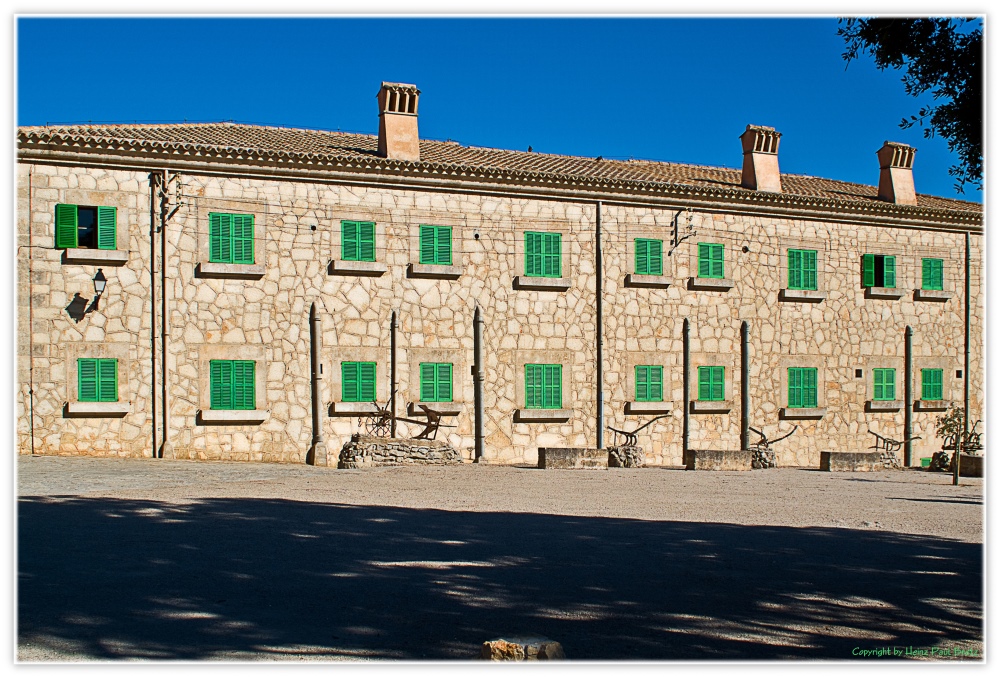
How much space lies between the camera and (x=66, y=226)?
1798cm

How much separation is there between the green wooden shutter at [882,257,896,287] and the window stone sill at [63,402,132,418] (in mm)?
18406

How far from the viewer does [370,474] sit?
16.0 metres

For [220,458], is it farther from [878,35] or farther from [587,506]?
[878,35]

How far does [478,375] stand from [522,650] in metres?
15.7

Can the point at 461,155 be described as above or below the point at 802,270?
above

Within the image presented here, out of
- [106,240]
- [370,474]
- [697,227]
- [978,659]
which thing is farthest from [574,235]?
[978,659]

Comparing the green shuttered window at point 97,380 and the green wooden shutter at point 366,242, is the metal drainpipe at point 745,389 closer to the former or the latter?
the green wooden shutter at point 366,242

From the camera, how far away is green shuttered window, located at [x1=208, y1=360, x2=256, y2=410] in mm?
18953

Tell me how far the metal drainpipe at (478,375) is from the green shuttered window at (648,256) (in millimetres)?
4084

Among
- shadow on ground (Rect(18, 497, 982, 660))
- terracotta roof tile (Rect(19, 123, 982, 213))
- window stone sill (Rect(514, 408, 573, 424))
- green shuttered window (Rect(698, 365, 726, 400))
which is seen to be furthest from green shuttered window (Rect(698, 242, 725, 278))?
shadow on ground (Rect(18, 497, 982, 660))

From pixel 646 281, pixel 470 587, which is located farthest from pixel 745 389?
pixel 470 587

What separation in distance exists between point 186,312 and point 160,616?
44.1 feet

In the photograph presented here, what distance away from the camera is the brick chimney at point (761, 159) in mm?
24492

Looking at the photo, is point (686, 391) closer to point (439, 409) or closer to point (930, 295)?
point (439, 409)
